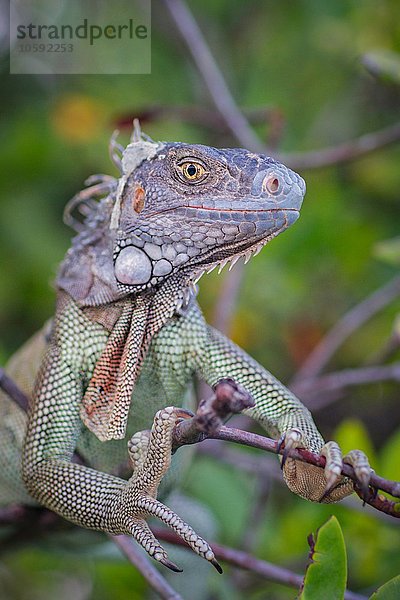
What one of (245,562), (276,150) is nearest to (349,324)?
(276,150)

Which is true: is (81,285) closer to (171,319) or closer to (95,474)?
(171,319)

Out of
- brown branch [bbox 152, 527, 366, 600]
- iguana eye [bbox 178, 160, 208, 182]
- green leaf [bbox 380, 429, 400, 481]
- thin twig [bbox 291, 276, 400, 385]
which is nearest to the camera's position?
iguana eye [bbox 178, 160, 208, 182]

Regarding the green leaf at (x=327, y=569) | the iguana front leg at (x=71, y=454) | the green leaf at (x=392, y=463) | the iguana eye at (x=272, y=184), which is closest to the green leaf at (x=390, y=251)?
the green leaf at (x=392, y=463)

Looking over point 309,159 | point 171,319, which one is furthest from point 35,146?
point 171,319

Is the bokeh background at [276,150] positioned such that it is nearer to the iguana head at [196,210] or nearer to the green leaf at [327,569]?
the iguana head at [196,210]

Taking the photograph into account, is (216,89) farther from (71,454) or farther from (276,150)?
(71,454)

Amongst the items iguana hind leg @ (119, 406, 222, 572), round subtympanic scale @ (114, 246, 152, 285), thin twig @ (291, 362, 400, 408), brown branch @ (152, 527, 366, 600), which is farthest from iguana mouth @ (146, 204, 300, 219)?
thin twig @ (291, 362, 400, 408)

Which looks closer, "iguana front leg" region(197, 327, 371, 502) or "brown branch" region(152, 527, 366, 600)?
"iguana front leg" region(197, 327, 371, 502)

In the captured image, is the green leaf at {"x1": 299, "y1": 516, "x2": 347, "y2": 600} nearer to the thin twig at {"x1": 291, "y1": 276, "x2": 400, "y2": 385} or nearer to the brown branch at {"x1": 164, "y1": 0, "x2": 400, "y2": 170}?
the thin twig at {"x1": 291, "y1": 276, "x2": 400, "y2": 385}
